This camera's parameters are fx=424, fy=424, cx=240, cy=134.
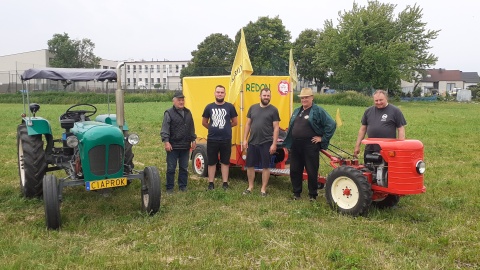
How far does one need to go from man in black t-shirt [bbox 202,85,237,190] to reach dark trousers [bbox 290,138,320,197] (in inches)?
44.7

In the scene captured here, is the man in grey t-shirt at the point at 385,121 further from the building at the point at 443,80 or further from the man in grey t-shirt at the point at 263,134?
the building at the point at 443,80

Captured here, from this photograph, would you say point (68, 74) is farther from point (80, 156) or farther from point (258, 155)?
point (258, 155)

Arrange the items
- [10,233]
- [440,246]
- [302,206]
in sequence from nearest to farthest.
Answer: [440,246]
[10,233]
[302,206]

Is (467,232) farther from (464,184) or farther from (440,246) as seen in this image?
(464,184)

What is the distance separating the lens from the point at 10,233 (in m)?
4.60

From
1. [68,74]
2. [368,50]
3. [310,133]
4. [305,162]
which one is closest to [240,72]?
[310,133]

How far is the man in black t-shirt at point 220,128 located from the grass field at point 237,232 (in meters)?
0.45

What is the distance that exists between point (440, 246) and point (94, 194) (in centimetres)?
471

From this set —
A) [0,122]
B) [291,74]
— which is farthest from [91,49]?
[291,74]

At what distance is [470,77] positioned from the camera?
8862 centimetres

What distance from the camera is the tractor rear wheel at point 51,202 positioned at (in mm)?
4609

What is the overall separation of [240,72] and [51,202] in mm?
3600

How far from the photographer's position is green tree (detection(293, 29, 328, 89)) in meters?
53.6

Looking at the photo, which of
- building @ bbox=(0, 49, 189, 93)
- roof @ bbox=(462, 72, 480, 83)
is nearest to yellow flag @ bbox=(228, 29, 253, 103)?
building @ bbox=(0, 49, 189, 93)
